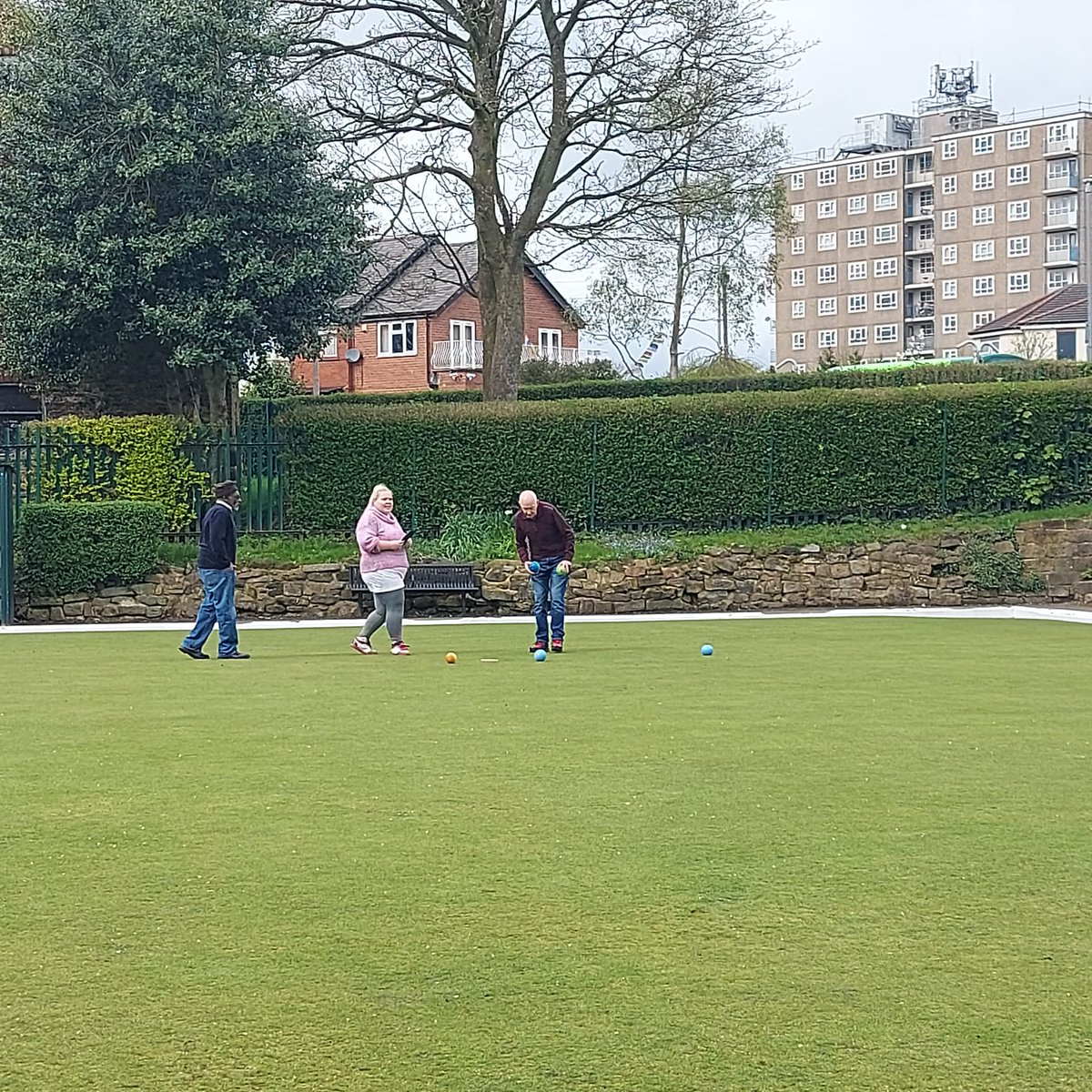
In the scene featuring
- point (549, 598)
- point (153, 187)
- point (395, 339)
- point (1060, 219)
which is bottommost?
point (549, 598)

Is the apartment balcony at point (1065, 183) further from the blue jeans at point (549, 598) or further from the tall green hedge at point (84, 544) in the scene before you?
the blue jeans at point (549, 598)

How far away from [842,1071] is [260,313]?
22513mm

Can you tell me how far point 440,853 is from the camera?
7684mm

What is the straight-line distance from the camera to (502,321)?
30.9m

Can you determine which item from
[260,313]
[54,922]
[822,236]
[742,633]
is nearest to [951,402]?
[742,633]

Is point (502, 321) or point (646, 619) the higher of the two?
point (502, 321)

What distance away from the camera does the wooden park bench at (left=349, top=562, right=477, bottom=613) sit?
23.6 meters

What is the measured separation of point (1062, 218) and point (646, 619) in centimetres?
10408

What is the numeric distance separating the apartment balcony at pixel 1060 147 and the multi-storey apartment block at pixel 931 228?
0.20 ft

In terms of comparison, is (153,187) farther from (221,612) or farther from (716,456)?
(221,612)

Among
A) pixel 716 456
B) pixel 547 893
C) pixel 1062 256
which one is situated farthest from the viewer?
pixel 1062 256

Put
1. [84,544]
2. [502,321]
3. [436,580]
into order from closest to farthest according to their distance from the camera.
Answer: [84,544]
[436,580]
[502,321]

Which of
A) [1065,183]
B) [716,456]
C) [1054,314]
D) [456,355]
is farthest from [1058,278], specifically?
[716,456]

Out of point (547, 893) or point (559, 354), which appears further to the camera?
point (559, 354)
